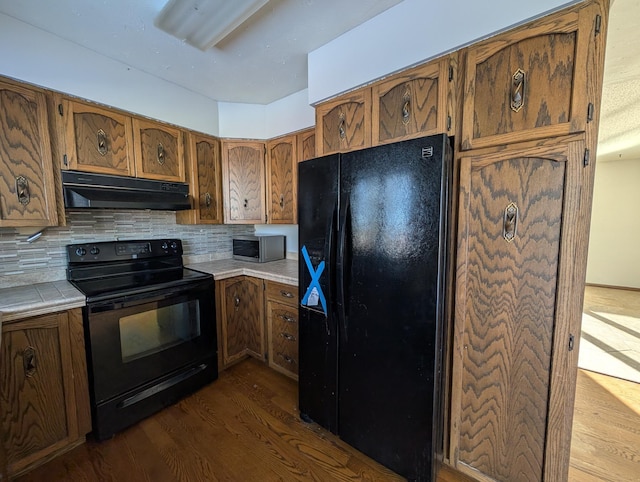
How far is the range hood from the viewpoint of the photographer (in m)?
1.59

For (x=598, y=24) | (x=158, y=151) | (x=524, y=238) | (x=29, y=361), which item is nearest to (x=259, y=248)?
(x=158, y=151)

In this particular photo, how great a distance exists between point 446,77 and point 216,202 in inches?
79.1

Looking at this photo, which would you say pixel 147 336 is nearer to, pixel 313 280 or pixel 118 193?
pixel 118 193

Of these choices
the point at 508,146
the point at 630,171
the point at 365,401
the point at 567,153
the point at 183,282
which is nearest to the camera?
the point at 567,153

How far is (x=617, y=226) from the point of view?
4.94m

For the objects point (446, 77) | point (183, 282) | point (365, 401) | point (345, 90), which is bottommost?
point (365, 401)

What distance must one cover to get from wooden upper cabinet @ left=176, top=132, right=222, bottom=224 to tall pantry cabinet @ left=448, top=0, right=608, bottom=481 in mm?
2015

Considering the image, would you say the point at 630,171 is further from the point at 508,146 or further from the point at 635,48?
the point at 508,146

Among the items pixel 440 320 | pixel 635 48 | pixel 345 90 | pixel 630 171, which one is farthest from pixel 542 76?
pixel 630 171

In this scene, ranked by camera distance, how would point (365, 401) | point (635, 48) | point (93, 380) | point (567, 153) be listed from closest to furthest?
point (567, 153)
point (365, 401)
point (93, 380)
point (635, 48)

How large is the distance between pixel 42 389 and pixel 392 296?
1.88 meters

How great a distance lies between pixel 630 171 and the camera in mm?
4773

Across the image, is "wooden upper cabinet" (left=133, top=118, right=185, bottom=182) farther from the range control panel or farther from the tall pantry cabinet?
the tall pantry cabinet

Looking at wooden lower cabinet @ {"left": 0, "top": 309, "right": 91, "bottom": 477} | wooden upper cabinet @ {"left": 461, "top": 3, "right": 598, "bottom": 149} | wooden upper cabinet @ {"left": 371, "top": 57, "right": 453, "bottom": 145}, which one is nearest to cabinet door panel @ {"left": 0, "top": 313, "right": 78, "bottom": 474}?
wooden lower cabinet @ {"left": 0, "top": 309, "right": 91, "bottom": 477}
